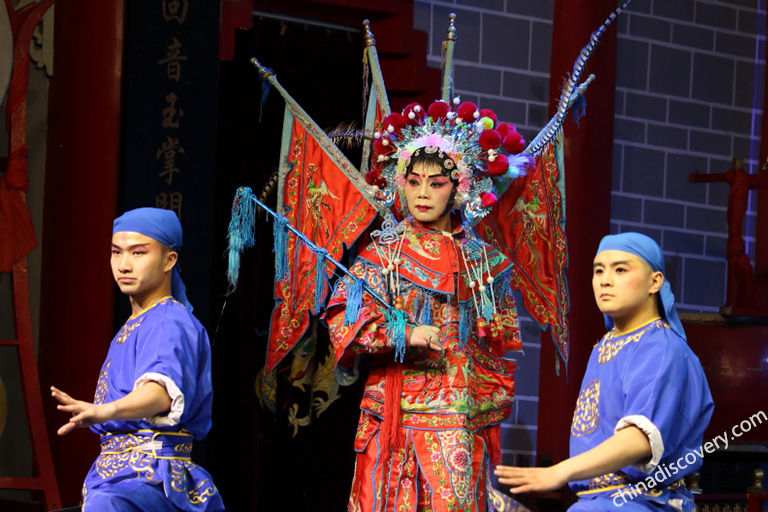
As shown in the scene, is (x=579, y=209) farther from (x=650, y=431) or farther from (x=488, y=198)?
(x=650, y=431)

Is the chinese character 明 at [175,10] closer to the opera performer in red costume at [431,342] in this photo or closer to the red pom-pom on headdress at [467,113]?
the opera performer in red costume at [431,342]

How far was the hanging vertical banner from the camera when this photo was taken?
3.94 metres

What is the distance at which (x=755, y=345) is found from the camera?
15.8ft

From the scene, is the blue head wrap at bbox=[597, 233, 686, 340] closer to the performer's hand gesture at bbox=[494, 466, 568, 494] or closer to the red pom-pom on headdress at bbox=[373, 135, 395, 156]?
the performer's hand gesture at bbox=[494, 466, 568, 494]

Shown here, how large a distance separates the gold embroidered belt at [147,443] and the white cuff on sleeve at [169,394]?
1.9 inches

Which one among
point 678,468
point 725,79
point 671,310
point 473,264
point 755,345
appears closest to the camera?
point 678,468

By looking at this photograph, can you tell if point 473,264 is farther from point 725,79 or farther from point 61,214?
point 725,79

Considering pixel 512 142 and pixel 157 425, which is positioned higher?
pixel 512 142

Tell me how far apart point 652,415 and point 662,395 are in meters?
0.06

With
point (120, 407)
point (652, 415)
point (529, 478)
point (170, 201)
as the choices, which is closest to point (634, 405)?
point (652, 415)

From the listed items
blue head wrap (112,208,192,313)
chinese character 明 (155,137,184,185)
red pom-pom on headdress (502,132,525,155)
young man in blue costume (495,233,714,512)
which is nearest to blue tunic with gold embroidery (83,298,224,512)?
blue head wrap (112,208,192,313)

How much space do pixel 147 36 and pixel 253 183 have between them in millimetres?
724

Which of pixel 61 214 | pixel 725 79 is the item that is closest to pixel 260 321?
pixel 61 214

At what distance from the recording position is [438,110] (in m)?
3.60
